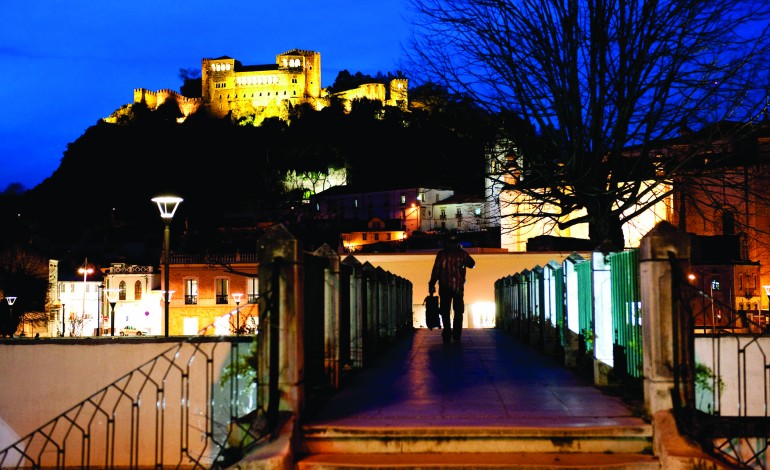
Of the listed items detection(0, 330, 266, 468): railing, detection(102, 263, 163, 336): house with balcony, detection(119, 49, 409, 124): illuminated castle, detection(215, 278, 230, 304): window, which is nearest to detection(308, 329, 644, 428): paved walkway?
detection(0, 330, 266, 468): railing

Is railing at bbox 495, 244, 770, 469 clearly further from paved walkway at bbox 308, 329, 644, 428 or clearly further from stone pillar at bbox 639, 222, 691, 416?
paved walkway at bbox 308, 329, 644, 428

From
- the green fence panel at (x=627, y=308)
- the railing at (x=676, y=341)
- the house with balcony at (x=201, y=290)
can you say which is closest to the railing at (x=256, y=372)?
the railing at (x=676, y=341)

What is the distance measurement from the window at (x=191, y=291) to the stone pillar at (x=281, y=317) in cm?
5315

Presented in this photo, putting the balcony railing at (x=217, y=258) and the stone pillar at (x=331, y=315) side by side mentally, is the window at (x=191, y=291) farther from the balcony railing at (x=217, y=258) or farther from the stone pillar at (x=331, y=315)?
the stone pillar at (x=331, y=315)

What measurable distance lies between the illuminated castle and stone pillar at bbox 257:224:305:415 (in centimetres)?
13683

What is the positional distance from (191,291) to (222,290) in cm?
235

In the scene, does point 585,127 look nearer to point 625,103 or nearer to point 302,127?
point 625,103

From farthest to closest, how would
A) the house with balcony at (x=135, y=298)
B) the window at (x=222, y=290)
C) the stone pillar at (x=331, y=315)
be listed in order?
1. the house with balcony at (x=135, y=298)
2. the window at (x=222, y=290)
3. the stone pillar at (x=331, y=315)

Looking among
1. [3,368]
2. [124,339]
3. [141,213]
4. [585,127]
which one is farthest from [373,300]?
[141,213]

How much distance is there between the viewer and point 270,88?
5689 inches

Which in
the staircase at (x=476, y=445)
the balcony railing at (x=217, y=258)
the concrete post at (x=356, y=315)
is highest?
the balcony railing at (x=217, y=258)

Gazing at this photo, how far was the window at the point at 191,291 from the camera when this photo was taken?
58356 millimetres

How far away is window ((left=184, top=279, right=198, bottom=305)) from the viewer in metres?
58.4

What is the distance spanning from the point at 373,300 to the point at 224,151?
125100 millimetres
